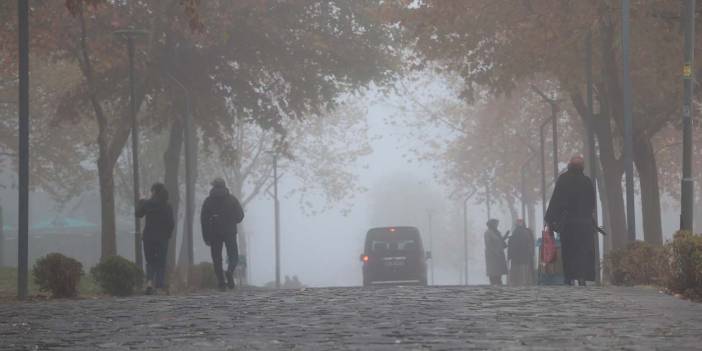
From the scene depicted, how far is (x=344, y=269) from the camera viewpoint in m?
163

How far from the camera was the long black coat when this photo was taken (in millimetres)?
18906

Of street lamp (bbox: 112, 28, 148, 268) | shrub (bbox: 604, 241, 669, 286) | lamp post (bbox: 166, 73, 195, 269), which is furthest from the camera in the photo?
lamp post (bbox: 166, 73, 195, 269)

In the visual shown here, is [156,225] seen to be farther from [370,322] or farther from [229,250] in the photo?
[370,322]

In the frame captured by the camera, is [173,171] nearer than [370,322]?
No

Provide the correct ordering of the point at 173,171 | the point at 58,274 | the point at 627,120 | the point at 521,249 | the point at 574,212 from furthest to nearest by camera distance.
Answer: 1. the point at 173,171
2. the point at 521,249
3. the point at 627,120
4. the point at 58,274
5. the point at 574,212

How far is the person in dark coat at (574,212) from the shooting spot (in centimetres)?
1889

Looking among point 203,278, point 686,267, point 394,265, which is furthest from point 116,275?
point 394,265

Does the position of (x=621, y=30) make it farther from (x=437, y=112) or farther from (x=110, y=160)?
(x=437, y=112)

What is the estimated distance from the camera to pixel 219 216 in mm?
21250

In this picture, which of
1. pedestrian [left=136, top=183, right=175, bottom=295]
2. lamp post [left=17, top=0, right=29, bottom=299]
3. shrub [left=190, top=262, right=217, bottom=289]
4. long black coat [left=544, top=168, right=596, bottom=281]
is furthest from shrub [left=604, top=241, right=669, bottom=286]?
shrub [left=190, top=262, right=217, bottom=289]

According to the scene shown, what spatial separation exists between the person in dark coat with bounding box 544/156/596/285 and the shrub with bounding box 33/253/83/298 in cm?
703

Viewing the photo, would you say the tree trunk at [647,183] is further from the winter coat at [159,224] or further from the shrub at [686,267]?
the shrub at [686,267]

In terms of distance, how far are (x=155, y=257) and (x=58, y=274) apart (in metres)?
2.17

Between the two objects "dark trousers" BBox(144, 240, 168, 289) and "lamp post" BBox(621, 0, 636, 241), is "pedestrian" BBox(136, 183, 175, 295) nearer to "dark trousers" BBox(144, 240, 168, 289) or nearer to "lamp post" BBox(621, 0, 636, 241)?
"dark trousers" BBox(144, 240, 168, 289)
